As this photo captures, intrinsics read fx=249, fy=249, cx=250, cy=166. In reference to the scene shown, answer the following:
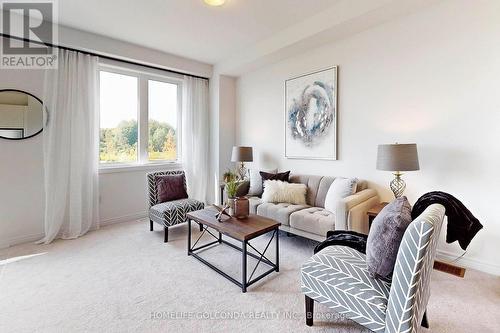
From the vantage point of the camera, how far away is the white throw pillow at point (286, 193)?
11.1 feet

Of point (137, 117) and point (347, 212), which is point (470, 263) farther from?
point (137, 117)

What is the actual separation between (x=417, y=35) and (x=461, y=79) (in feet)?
2.19

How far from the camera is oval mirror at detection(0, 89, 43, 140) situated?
9.94ft

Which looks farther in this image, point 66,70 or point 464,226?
point 66,70

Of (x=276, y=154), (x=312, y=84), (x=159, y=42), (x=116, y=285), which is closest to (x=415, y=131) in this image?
(x=312, y=84)

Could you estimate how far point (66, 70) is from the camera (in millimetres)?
3377

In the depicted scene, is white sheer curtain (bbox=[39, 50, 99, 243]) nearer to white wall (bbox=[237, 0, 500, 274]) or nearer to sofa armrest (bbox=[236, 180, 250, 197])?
sofa armrest (bbox=[236, 180, 250, 197])

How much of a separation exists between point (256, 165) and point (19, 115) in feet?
11.2

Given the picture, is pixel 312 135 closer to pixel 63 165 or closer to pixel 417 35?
pixel 417 35

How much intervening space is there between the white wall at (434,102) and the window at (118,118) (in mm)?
3063

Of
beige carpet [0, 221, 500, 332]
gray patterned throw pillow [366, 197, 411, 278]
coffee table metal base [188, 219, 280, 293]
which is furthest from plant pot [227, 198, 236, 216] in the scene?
gray patterned throw pillow [366, 197, 411, 278]

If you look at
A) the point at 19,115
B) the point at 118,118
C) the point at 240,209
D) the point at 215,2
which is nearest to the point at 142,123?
the point at 118,118

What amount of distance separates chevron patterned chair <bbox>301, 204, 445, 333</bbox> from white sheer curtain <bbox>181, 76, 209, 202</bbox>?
339 centimetres

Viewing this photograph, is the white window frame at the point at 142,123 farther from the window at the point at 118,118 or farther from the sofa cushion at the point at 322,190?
the sofa cushion at the point at 322,190
